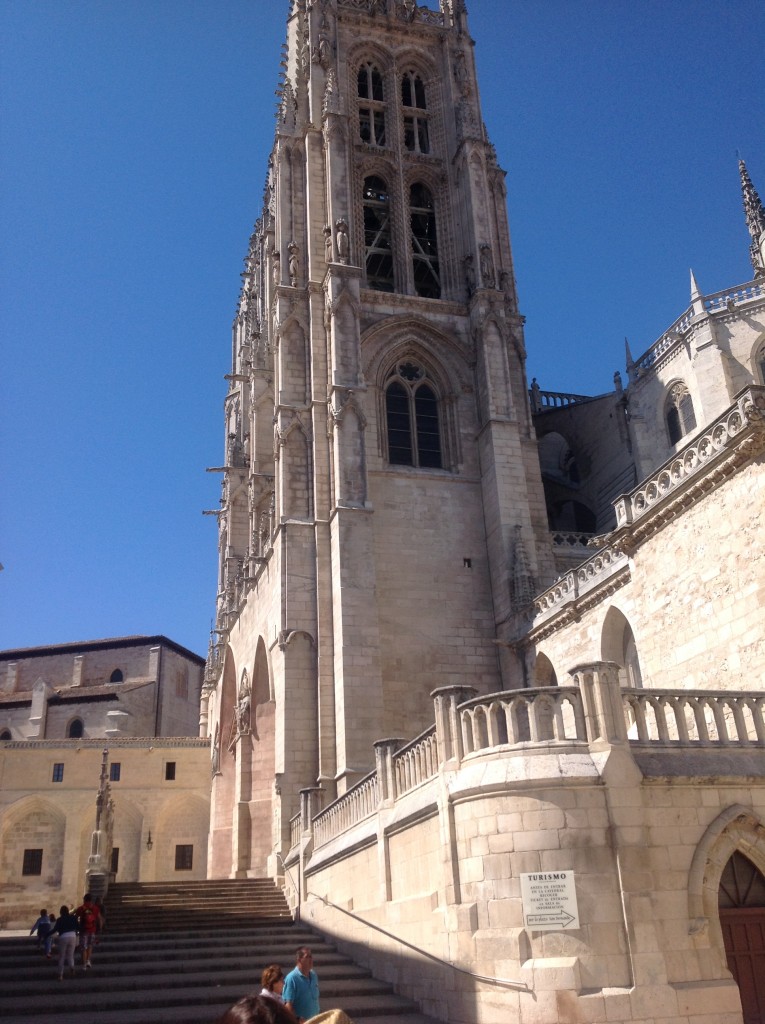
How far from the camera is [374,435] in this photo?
82.4 feet

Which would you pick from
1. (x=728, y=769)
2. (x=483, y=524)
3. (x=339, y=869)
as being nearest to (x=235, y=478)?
(x=483, y=524)

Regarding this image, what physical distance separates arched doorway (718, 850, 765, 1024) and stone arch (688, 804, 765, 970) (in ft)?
0.54

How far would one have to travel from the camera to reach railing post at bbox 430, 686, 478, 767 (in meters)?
11.3

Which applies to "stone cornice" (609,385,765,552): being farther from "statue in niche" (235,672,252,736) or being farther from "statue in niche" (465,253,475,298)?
"statue in niche" (235,672,252,736)

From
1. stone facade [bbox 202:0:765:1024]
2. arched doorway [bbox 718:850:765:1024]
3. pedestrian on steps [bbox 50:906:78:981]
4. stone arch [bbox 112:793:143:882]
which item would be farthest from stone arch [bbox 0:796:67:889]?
arched doorway [bbox 718:850:765:1024]

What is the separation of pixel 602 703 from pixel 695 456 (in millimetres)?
5716

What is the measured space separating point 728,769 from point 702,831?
2.42 ft

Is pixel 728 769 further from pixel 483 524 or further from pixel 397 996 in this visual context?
pixel 483 524

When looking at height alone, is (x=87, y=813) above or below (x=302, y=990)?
above

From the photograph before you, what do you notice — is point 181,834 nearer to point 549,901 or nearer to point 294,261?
point 294,261

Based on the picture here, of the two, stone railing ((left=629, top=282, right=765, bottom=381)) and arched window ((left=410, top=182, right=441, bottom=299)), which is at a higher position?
arched window ((left=410, top=182, right=441, bottom=299))

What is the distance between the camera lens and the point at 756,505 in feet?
44.0

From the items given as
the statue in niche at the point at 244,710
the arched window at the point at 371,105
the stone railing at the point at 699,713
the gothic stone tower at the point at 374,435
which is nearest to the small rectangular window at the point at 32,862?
the gothic stone tower at the point at 374,435

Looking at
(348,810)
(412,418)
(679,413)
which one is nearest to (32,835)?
(412,418)
